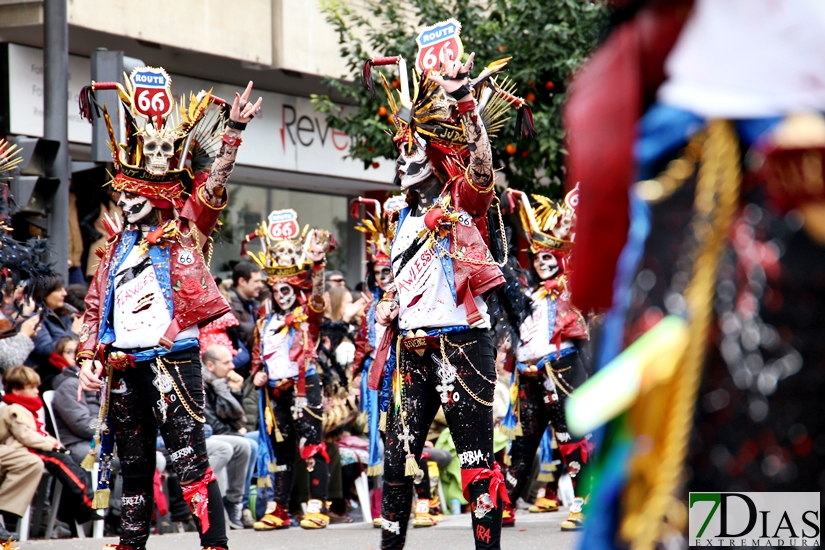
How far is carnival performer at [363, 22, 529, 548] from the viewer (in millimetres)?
5559

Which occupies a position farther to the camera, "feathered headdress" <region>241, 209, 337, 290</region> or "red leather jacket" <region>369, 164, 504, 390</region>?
"feathered headdress" <region>241, 209, 337, 290</region>

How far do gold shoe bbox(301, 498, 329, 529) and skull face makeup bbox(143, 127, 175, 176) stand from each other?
462 cm

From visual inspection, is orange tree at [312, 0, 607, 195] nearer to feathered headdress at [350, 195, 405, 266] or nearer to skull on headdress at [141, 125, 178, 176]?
feathered headdress at [350, 195, 405, 266]

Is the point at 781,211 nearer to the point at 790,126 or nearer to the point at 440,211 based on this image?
the point at 790,126

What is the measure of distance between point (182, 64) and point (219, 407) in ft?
21.5

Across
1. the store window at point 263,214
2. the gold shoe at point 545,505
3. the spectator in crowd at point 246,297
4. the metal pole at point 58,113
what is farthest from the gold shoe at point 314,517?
the store window at point 263,214

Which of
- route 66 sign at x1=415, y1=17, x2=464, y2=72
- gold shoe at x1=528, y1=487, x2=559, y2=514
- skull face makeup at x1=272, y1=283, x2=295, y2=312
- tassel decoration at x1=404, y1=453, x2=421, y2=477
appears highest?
route 66 sign at x1=415, y1=17, x2=464, y2=72

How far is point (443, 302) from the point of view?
19.1 ft

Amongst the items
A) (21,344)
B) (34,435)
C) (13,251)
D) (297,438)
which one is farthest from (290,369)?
(13,251)

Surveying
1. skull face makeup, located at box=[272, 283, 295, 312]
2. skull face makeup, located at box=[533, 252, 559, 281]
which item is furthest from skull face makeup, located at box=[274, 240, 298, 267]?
skull face makeup, located at box=[533, 252, 559, 281]

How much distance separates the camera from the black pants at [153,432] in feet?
19.1

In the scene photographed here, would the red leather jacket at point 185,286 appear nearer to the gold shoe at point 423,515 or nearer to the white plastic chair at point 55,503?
the white plastic chair at point 55,503

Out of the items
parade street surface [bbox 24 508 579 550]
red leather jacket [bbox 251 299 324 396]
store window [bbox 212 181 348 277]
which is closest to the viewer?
parade street surface [bbox 24 508 579 550]

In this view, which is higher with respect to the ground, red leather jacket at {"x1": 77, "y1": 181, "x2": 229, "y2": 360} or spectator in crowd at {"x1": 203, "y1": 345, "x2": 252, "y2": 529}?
red leather jacket at {"x1": 77, "y1": 181, "x2": 229, "y2": 360}
